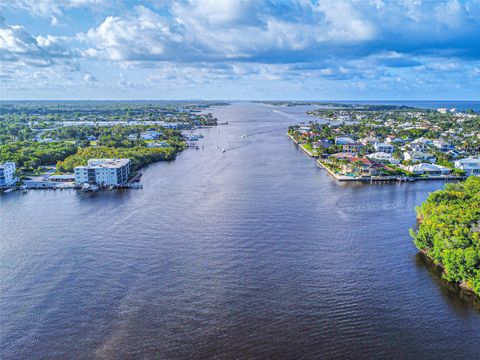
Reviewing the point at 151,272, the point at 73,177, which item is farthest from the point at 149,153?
the point at 151,272

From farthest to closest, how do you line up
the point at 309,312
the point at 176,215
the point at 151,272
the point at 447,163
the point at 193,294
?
the point at 447,163 < the point at 176,215 < the point at 151,272 < the point at 193,294 < the point at 309,312

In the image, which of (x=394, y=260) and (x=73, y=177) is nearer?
(x=394, y=260)

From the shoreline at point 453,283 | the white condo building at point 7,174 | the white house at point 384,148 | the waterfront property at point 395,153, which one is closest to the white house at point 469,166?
the waterfront property at point 395,153

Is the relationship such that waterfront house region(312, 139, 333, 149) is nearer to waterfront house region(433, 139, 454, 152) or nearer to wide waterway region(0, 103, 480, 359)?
waterfront house region(433, 139, 454, 152)

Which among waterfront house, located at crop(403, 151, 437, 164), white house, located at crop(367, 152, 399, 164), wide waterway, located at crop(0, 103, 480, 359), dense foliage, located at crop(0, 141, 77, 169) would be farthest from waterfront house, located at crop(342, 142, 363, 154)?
dense foliage, located at crop(0, 141, 77, 169)

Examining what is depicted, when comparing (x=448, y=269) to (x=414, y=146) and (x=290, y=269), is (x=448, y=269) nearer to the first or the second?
(x=290, y=269)

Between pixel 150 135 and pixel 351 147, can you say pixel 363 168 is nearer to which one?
pixel 351 147

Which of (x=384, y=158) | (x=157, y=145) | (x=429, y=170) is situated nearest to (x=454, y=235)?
(x=429, y=170)
